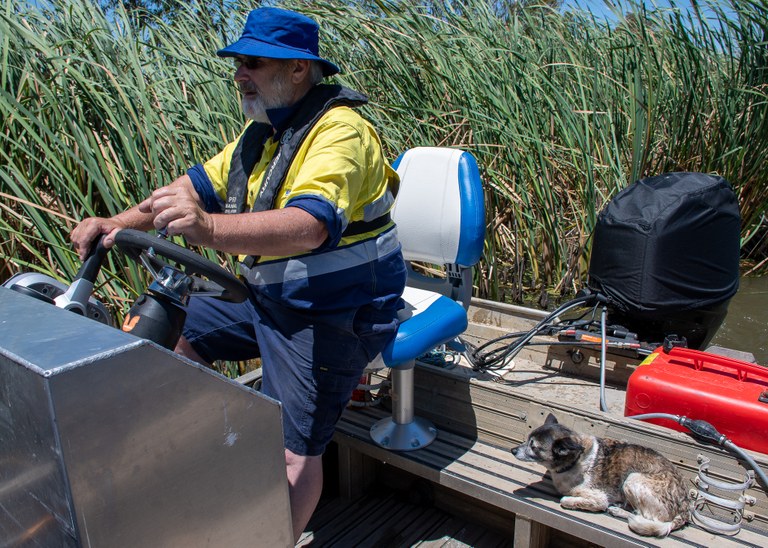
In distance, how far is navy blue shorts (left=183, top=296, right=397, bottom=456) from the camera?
1.90 meters

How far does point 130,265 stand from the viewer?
259 cm

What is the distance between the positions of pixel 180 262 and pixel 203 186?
2.70 ft

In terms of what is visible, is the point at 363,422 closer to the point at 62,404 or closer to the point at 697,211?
the point at 697,211

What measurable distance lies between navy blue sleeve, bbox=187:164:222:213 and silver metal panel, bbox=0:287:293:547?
95cm

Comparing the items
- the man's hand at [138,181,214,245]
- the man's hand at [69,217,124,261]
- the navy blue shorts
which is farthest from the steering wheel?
the navy blue shorts

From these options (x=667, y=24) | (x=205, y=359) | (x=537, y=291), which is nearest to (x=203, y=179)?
(x=205, y=359)

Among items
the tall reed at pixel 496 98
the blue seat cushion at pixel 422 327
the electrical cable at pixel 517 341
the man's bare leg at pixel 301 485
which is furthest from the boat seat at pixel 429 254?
the tall reed at pixel 496 98

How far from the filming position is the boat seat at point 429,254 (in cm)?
217

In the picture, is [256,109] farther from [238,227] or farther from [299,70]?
[238,227]

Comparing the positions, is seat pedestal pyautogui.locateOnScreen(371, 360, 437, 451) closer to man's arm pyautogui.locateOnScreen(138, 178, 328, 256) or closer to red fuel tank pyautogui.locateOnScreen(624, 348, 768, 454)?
red fuel tank pyautogui.locateOnScreen(624, 348, 768, 454)

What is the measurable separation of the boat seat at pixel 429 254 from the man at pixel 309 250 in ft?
0.45

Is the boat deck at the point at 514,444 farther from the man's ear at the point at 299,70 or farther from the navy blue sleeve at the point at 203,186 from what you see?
the man's ear at the point at 299,70

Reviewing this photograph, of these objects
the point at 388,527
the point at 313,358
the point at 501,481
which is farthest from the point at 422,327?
the point at 388,527

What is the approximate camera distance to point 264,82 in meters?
1.97
